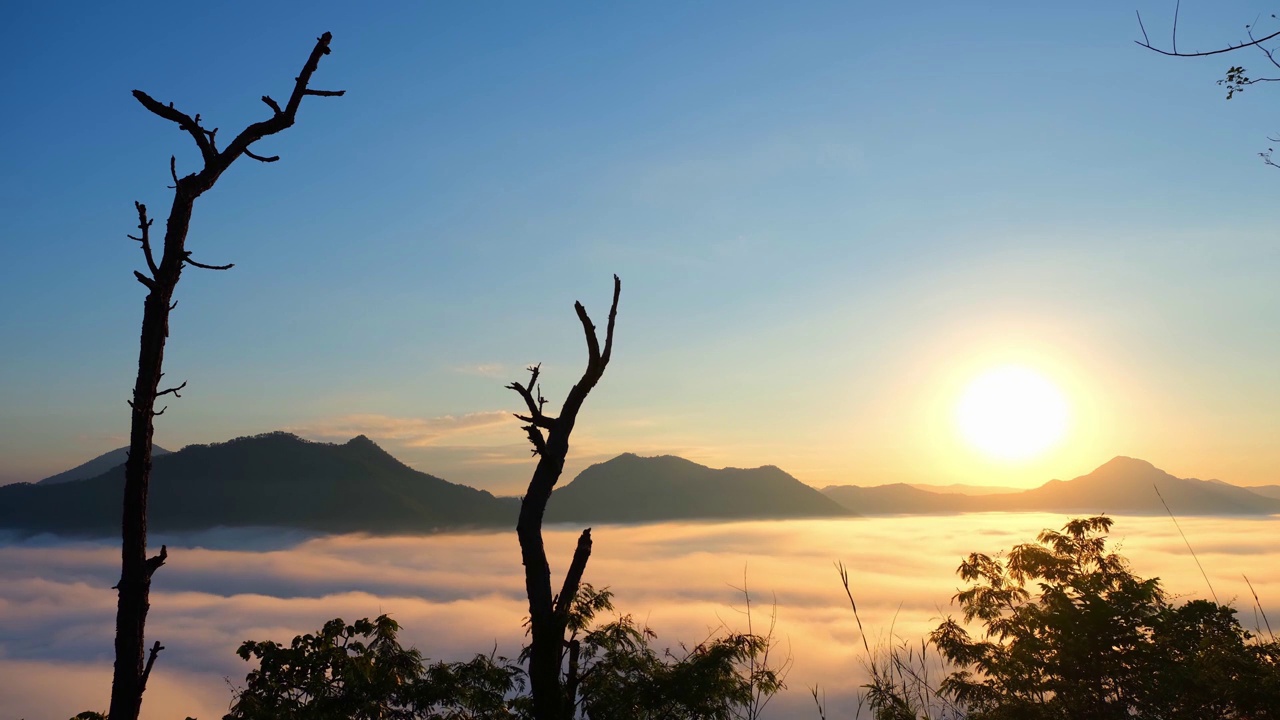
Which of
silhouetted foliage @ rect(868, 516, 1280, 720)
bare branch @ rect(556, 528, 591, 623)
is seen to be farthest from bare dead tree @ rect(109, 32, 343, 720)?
silhouetted foliage @ rect(868, 516, 1280, 720)

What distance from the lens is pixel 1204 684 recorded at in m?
9.78

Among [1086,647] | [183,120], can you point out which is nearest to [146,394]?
[183,120]

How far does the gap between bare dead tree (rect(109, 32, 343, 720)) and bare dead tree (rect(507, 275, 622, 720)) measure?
3.95 m

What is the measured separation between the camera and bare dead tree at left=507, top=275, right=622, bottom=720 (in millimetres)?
8156

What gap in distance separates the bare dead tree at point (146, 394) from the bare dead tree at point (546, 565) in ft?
13.0

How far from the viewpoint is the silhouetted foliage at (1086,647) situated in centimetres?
968

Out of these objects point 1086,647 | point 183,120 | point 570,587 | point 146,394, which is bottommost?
point 1086,647

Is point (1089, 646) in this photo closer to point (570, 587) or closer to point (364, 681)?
point (570, 587)

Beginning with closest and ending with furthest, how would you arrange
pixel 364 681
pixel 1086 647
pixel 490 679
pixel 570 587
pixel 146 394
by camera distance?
pixel 146 394
pixel 364 681
pixel 570 587
pixel 490 679
pixel 1086 647

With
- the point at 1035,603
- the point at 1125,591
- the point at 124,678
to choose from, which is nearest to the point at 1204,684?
the point at 1125,591

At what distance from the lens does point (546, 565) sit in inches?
325

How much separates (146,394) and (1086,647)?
13182 millimetres

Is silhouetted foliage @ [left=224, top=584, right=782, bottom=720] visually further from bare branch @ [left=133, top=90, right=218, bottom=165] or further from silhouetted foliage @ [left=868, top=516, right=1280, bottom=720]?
bare branch @ [left=133, top=90, right=218, bottom=165]

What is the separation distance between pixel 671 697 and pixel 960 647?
290 inches
